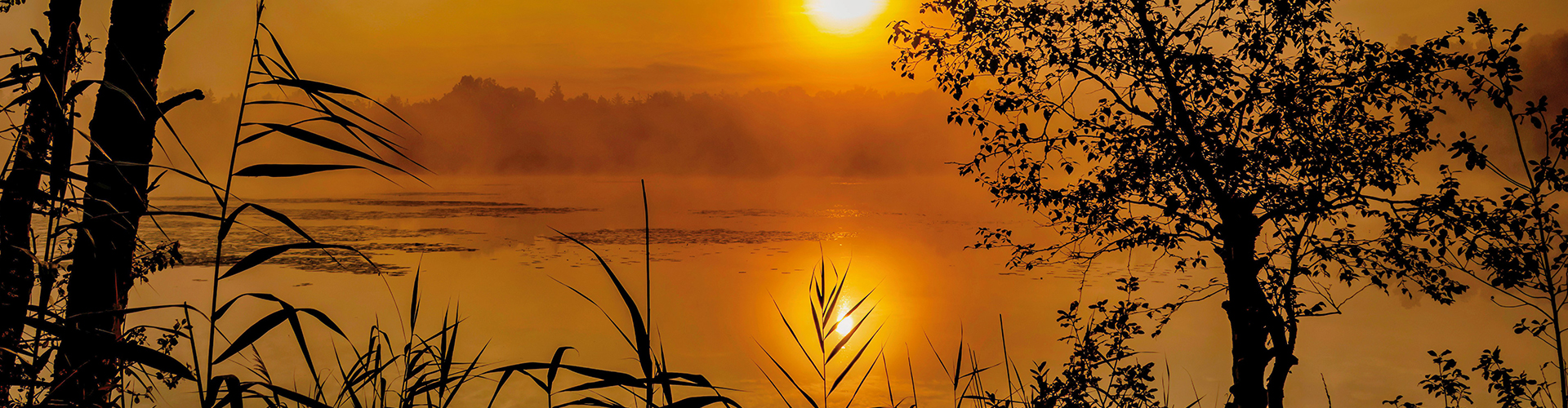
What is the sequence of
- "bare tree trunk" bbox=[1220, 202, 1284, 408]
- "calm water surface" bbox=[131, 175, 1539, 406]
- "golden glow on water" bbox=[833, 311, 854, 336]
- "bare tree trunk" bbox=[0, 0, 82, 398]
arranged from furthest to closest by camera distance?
"calm water surface" bbox=[131, 175, 1539, 406], "bare tree trunk" bbox=[1220, 202, 1284, 408], "golden glow on water" bbox=[833, 311, 854, 336], "bare tree trunk" bbox=[0, 0, 82, 398]

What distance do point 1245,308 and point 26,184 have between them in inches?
171

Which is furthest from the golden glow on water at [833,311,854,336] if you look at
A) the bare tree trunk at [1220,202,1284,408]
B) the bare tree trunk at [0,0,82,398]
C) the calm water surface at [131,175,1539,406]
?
the calm water surface at [131,175,1539,406]

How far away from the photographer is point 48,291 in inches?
50.9

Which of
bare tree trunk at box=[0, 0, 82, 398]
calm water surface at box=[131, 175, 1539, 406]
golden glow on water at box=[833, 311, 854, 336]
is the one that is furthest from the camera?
calm water surface at box=[131, 175, 1539, 406]

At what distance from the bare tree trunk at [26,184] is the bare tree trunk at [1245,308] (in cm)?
399

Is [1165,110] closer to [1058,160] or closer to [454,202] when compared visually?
[1058,160]

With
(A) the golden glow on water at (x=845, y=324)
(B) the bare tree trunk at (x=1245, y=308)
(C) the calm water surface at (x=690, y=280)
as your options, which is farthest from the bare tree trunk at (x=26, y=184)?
(C) the calm water surface at (x=690, y=280)

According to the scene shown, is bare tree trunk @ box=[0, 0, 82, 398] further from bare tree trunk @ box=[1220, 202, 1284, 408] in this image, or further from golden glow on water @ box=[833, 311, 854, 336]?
bare tree trunk @ box=[1220, 202, 1284, 408]

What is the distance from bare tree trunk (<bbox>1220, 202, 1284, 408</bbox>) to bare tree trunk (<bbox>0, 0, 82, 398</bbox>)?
3987 millimetres

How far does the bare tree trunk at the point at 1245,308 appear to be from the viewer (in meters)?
3.57

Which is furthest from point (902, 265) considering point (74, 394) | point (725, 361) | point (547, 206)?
point (74, 394)

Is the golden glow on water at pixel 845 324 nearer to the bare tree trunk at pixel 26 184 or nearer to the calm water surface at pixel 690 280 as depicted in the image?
the bare tree trunk at pixel 26 184

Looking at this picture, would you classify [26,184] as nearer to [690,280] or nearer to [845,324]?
[845,324]

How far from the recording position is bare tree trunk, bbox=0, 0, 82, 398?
1.15 metres
